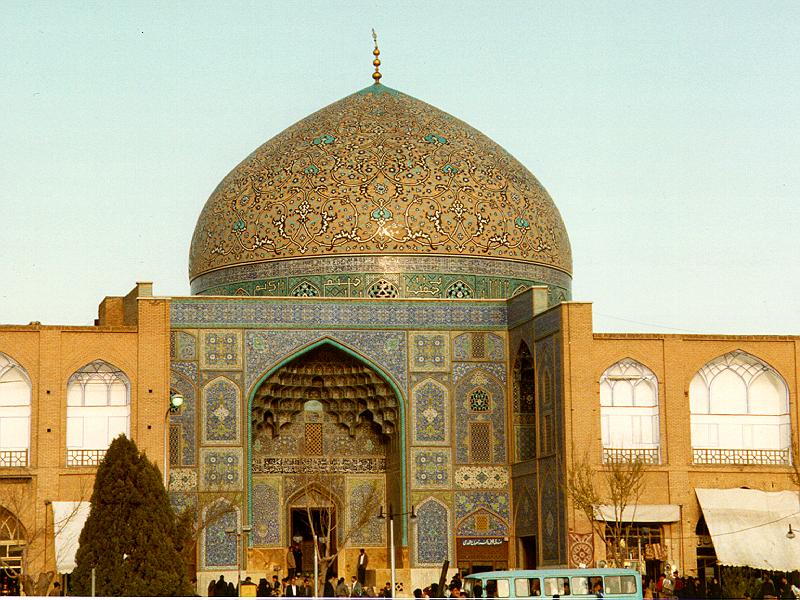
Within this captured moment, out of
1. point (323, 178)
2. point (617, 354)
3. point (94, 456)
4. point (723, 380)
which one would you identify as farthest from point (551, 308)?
point (94, 456)

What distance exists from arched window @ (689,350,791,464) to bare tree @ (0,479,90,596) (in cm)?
891

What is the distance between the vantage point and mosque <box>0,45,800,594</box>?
25.1 m

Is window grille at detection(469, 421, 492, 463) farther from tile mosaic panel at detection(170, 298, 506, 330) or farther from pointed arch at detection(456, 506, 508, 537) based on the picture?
tile mosaic panel at detection(170, 298, 506, 330)

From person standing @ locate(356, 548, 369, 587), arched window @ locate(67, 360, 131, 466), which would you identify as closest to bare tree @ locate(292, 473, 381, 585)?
person standing @ locate(356, 548, 369, 587)

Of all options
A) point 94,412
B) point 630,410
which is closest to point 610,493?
point 630,410

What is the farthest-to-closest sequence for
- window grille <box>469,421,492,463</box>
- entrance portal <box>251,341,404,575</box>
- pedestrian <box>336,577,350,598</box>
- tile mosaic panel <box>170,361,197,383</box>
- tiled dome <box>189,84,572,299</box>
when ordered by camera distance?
1. tiled dome <box>189,84,572,299</box>
2. entrance portal <box>251,341,404,575</box>
3. window grille <box>469,421,492,463</box>
4. tile mosaic panel <box>170,361,197,383</box>
5. pedestrian <box>336,577,350,598</box>

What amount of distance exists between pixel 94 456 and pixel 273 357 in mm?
3021

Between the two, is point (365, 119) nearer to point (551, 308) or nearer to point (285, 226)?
point (285, 226)

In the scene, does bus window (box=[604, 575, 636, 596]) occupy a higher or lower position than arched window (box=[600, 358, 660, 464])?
lower

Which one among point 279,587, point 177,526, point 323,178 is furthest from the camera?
point 323,178

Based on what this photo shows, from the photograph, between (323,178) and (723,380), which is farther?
(323,178)

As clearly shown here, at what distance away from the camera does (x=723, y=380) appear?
26016 millimetres

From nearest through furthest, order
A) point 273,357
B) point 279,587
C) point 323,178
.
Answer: point 279,587 → point 273,357 → point 323,178

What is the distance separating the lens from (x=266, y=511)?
88.8ft
